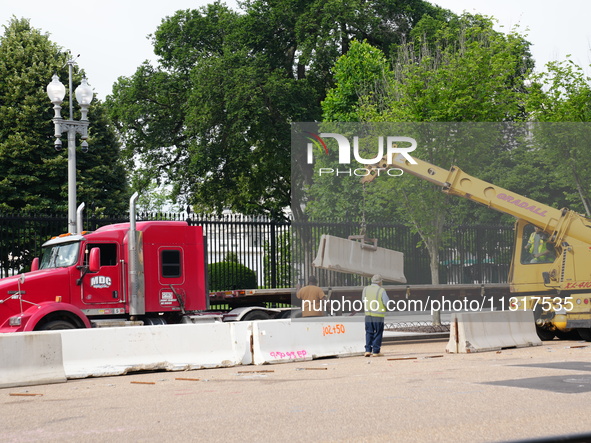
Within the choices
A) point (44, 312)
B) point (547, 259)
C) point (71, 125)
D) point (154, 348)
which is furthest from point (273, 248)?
point (154, 348)

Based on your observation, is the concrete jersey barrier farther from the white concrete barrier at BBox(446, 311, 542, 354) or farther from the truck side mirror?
the truck side mirror

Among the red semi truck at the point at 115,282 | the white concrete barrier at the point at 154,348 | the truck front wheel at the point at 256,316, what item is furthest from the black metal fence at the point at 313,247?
the white concrete barrier at the point at 154,348

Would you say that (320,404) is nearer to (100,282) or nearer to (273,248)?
(100,282)

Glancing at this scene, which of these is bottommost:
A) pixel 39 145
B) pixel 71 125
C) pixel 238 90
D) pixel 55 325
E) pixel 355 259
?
pixel 55 325

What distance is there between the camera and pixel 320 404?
9.80 m

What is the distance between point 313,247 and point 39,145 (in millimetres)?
13497

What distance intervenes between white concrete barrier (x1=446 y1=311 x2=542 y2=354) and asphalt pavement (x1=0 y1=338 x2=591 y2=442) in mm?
2103

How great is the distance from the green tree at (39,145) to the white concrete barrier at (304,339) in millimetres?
17088

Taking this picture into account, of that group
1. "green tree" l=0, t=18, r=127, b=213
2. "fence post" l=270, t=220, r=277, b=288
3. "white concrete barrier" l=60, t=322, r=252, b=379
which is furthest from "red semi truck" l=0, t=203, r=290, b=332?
"green tree" l=0, t=18, r=127, b=213

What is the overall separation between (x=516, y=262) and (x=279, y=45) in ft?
83.5

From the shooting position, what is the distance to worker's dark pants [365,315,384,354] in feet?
54.4

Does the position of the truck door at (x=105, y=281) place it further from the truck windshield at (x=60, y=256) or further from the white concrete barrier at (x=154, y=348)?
the white concrete barrier at (x=154, y=348)

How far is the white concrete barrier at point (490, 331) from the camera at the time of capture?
56.9ft

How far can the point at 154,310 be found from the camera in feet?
59.0
